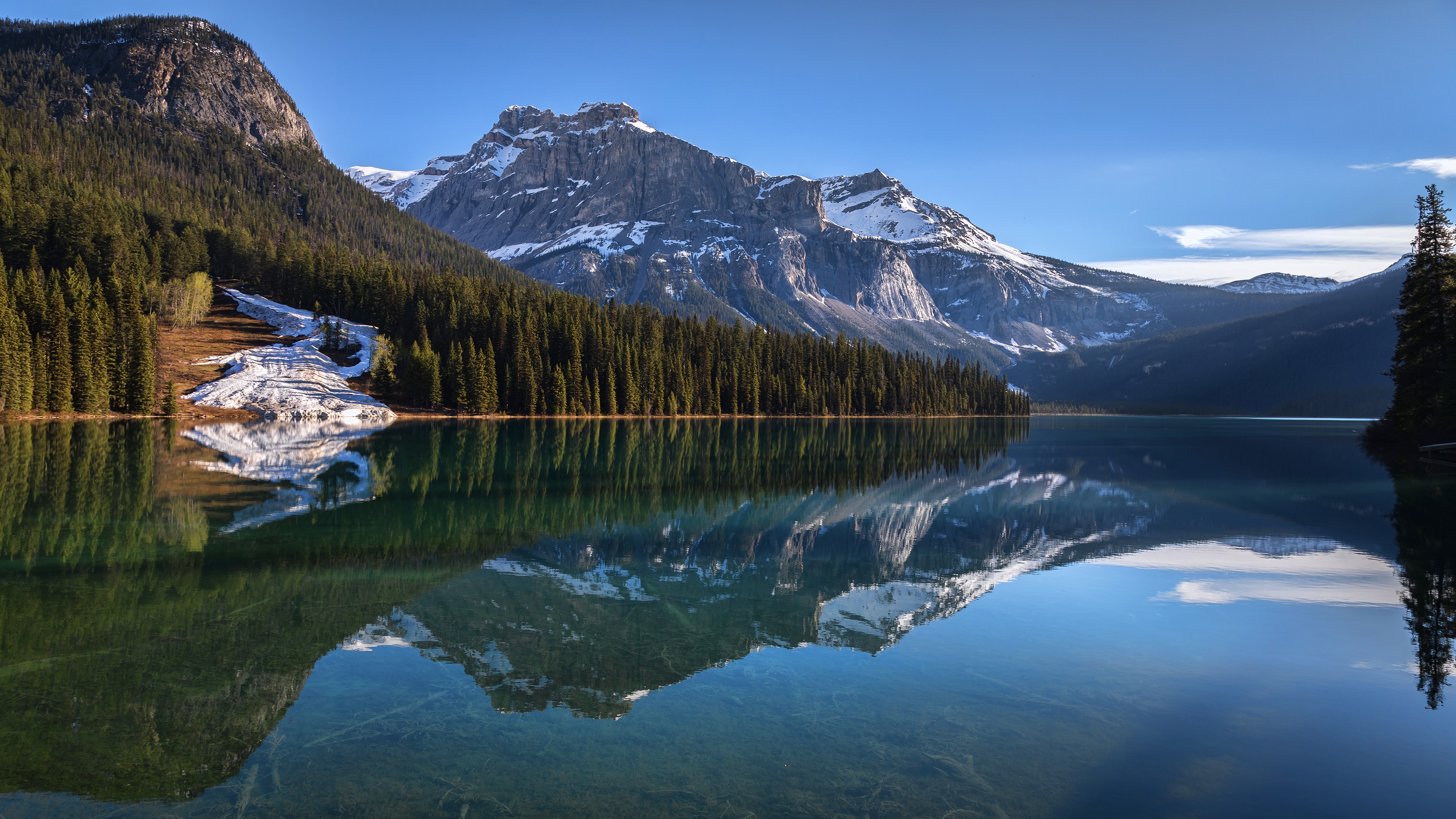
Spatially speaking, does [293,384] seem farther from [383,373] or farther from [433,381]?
[433,381]

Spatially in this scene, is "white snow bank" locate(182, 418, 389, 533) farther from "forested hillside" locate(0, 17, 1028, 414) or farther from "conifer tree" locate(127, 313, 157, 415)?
"forested hillside" locate(0, 17, 1028, 414)

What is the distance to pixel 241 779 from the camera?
6.96 metres

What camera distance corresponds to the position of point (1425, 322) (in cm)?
4981

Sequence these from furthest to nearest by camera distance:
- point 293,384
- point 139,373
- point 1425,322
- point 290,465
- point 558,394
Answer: point 558,394
point 293,384
point 139,373
point 1425,322
point 290,465

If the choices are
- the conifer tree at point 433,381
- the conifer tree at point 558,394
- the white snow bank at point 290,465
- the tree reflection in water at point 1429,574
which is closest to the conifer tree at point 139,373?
the white snow bank at point 290,465

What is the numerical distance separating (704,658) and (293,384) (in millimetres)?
103924

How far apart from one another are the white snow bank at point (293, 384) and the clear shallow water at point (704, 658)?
71.1 metres

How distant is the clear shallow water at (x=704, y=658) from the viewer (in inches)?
274

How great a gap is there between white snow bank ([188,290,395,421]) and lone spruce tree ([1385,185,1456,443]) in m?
100

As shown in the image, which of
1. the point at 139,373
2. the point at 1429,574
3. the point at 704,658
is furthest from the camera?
the point at 139,373

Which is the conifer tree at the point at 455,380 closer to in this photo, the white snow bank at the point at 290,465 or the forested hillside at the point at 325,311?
the forested hillside at the point at 325,311

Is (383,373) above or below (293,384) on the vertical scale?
above

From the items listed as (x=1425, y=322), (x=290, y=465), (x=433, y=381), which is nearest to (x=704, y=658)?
(x=290, y=465)

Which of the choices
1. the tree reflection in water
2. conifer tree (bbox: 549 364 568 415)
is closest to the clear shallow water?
the tree reflection in water
